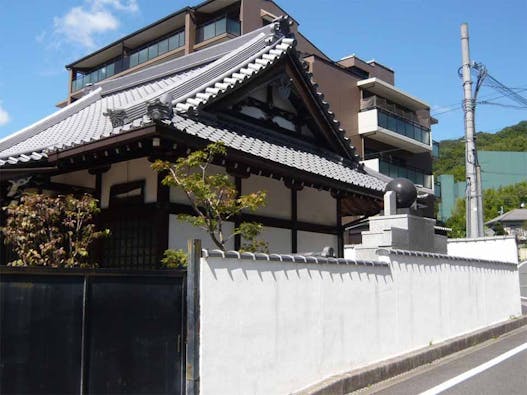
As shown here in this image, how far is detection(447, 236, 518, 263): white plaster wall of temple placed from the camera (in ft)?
62.7

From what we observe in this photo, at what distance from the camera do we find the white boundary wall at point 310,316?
5723mm

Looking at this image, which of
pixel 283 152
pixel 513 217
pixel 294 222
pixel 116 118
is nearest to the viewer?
pixel 116 118

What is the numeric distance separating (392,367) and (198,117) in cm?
514

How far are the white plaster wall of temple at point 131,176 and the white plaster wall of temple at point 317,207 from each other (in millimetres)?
3670

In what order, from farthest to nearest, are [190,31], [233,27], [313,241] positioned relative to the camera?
[190,31]
[233,27]
[313,241]

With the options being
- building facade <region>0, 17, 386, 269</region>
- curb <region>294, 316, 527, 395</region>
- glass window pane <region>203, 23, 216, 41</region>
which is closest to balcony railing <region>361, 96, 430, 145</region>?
glass window pane <region>203, 23, 216, 41</region>

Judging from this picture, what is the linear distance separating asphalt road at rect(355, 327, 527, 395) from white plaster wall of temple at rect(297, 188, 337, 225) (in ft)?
12.5

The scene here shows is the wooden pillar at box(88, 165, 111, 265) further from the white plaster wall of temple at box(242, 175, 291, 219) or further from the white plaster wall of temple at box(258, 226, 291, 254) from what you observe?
the white plaster wall of temple at box(258, 226, 291, 254)

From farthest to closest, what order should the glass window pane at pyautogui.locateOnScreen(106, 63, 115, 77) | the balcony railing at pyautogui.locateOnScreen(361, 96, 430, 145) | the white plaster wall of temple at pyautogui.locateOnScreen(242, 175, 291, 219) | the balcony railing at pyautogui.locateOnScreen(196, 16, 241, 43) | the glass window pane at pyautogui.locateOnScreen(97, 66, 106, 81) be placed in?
the glass window pane at pyautogui.locateOnScreen(97, 66, 106, 81) < the glass window pane at pyautogui.locateOnScreen(106, 63, 115, 77) < the balcony railing at pyautogui.locateOnScreen(361, 96, 430, 145) < the balcony railing at pyautogui.locateOnScreen(196, 16, 241, 43) < the white plaster wall of temple at pyautogui.locateOnScreen(242, 175, 291, 219)

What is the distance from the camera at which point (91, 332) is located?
498cm

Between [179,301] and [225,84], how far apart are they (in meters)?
5.64

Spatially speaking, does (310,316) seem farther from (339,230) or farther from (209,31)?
(209,31)

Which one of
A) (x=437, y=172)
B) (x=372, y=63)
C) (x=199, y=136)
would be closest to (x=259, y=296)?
(x=199, y=136)

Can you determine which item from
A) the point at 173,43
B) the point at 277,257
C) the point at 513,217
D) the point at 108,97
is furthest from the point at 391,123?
the point at 513,217
